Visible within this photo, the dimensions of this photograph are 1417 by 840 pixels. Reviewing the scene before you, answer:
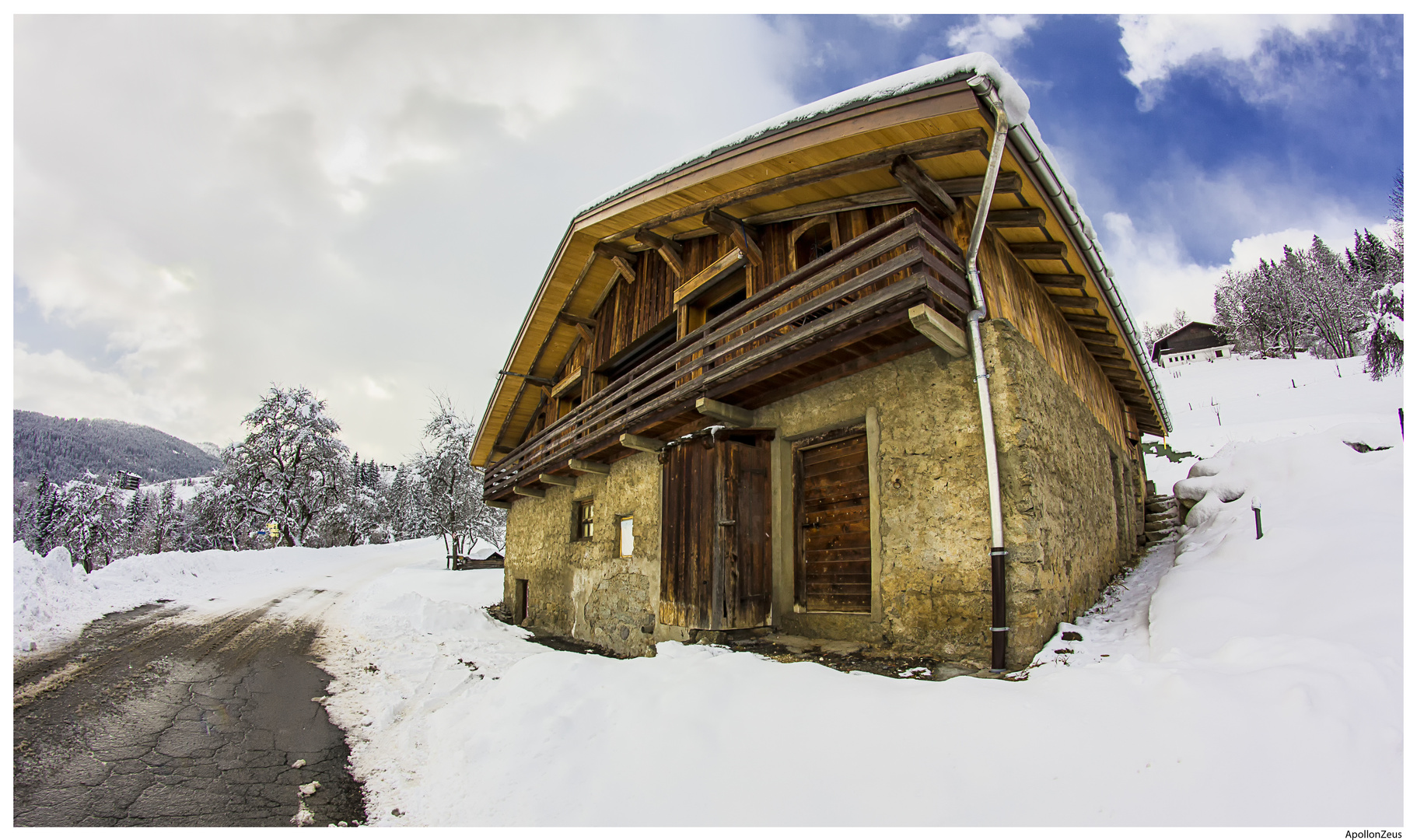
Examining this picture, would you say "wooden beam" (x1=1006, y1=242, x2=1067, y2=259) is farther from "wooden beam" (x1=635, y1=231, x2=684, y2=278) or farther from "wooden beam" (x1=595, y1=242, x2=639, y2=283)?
"wooden beam" (x1=595, y1=242, x2=639, y2=283)

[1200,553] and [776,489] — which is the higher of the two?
[776,489]

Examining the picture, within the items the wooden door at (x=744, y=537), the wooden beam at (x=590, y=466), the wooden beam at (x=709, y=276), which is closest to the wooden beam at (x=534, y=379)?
the wooden beam at (x=590, y=466)

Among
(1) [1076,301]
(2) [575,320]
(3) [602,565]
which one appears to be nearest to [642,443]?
(3) [602,565]

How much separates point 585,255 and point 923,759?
416 inches

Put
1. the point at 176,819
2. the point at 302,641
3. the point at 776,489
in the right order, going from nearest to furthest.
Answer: the point at 176,819 → the point at 776,489 → the point at 302,641

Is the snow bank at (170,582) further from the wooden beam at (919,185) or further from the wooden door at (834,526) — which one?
the wooden beam at (919,185)

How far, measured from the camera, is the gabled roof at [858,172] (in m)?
5.16

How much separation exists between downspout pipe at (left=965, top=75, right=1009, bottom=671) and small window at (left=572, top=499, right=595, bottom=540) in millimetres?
8199

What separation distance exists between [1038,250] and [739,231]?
3858 mm

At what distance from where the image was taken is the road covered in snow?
2936 millimetres

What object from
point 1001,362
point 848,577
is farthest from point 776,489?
point 1001,362

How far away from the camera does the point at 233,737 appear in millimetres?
5164

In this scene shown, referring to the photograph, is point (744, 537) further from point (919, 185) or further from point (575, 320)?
point (575, 320)

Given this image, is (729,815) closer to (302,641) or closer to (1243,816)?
(1243,816)
